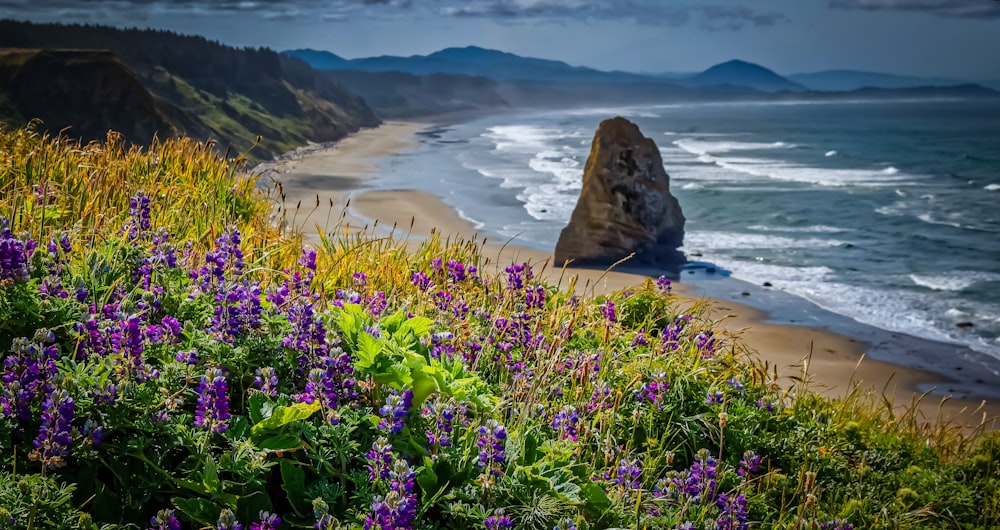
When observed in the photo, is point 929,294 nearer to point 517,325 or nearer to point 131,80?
point 517,325

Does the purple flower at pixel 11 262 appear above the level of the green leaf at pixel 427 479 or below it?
above

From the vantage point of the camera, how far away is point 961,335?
53.1ft

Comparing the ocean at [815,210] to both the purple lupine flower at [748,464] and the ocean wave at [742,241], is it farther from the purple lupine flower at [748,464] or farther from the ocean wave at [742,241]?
the purple lupine flower at [748,464]

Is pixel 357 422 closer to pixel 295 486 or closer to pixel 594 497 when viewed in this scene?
pixel 295 486

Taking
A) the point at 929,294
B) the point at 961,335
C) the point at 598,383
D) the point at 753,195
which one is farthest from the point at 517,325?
the point at 753,195

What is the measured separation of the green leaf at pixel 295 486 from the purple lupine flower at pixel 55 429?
634mm

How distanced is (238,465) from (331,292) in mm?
2348

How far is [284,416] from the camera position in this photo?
2846 millimetres

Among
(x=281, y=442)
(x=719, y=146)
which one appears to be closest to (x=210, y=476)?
(x=281, y=442)

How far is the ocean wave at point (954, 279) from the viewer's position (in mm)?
20605

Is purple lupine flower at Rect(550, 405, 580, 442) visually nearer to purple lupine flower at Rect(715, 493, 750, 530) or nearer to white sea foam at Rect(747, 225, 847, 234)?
purple lupine flower at Rect(715, 493, 750, 530)

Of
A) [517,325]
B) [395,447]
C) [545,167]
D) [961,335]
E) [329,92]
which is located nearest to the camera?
[395,447]

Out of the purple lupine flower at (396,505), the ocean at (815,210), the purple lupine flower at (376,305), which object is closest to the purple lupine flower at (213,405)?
the purple lupine flower at (396,505)

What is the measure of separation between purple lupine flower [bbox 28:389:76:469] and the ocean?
4.51 metres
